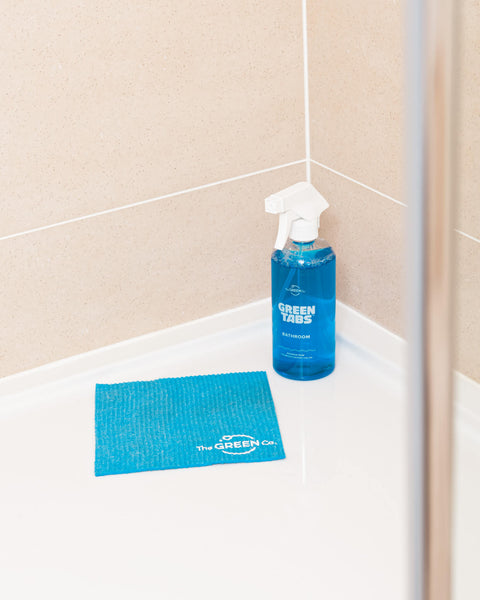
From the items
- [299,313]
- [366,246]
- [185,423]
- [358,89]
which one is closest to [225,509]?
[185,423]

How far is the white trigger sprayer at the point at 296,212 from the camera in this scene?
0.93 m

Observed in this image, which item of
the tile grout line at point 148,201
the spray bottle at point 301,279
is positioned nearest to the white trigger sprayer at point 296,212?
the spray bottle at point 301,279

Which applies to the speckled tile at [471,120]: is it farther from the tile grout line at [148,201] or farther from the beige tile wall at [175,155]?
the tile grout line at [148,201]

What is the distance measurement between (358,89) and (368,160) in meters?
0.08

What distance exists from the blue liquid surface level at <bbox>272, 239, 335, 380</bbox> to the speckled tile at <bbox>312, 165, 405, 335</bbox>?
0.06 metres

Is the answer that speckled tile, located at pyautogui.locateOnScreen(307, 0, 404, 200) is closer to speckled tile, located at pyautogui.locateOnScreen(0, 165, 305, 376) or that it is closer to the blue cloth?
speckled tile, located at pyautogui.locateOnScreen(0, 165, 305, 376)

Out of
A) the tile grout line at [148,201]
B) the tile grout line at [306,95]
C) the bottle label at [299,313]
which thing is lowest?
the bottle label at [299,313]

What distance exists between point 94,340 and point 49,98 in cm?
28

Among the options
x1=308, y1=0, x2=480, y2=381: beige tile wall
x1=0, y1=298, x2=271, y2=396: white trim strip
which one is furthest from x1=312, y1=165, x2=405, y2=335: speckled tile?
x1=0, y1=298, x2=271, y2=396: white trim strip

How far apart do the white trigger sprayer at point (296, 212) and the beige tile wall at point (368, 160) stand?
8 centimetres

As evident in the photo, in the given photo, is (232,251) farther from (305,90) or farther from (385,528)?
(385,528)

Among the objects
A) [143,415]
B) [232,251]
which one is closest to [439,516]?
[143,415]

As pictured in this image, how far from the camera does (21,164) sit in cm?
93

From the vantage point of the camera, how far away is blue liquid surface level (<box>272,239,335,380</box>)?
0.96 meters
